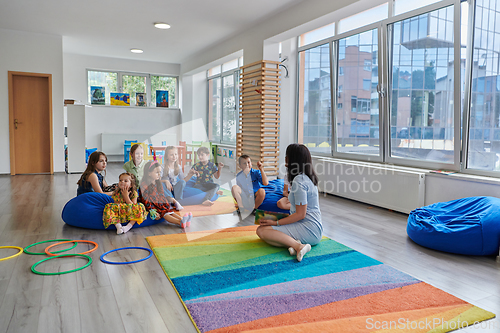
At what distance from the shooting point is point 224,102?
31.4 ft

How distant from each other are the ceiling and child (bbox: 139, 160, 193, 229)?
3.18 meters

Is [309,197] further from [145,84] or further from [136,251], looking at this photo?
[145,84]

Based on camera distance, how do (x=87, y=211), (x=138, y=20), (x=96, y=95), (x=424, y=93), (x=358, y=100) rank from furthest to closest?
(x=96, y=95)
(x=138, y=20)
(x=358, y=100)
(x=424, y=93)
(x=87, y=211)

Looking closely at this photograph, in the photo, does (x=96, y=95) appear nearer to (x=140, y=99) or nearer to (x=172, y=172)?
(x=140, y=99)

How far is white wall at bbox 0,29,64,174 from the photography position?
7.14m

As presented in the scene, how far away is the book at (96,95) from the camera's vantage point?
32.7 feet

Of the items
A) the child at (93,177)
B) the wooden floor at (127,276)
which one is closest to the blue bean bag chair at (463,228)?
the wooden floor at (127,276)

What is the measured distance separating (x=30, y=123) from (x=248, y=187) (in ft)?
20.3

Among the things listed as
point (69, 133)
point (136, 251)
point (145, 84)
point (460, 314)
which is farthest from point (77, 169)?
point (460, 314)

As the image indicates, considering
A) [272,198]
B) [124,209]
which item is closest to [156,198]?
[124,209]

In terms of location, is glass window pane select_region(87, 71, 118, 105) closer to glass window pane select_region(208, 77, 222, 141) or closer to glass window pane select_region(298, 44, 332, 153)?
glass window pane select_region(208, 77, 222, 141)

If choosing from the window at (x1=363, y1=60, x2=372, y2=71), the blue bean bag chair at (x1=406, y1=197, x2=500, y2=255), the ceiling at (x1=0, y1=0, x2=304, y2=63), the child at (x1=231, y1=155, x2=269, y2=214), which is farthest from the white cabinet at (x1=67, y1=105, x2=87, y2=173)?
the blue bean bag chair at (x1=406, y1=197, x2=500, y2=255)

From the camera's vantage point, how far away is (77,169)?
25.6ft

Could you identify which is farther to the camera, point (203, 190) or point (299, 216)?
point (203, 190)
